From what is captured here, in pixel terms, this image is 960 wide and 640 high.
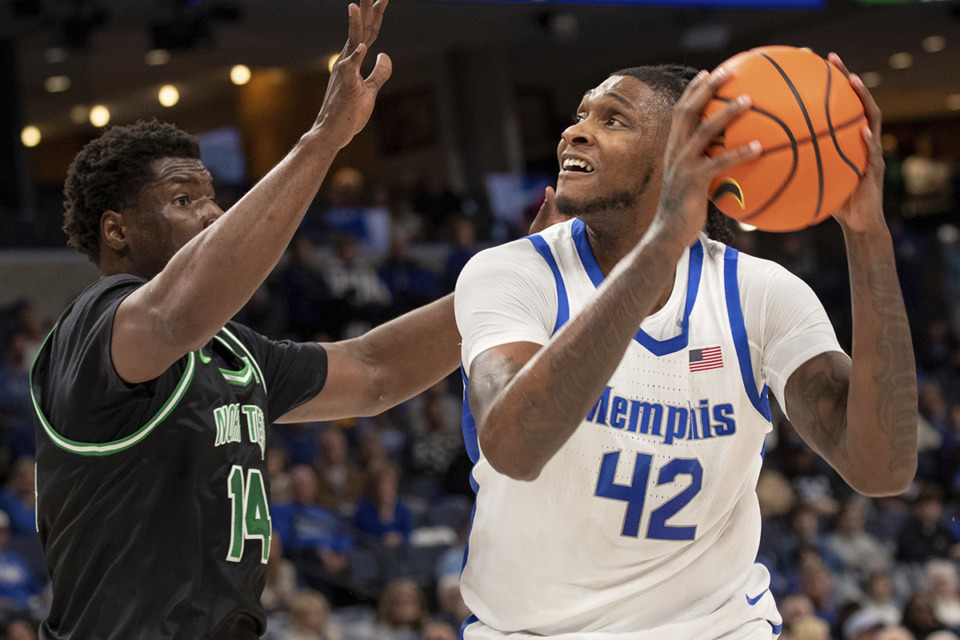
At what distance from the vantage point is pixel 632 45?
17.1 metres

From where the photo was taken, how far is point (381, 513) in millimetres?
9203

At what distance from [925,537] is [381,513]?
522cm

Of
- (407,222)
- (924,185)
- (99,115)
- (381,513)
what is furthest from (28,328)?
(924,185)

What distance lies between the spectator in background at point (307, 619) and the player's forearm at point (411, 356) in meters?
4.20

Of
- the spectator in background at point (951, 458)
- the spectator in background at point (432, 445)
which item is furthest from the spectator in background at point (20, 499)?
the spectator in background at point (951, 458)

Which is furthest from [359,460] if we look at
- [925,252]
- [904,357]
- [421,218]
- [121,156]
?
[925,252]

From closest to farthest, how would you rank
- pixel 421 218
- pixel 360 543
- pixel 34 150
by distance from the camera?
pixel 360 543, pixel 421 218, pixel 34 150

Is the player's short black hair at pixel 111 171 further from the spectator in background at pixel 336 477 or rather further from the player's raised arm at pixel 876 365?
the spectator in background at pixel 336 477

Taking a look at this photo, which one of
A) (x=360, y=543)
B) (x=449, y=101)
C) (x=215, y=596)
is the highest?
(x=215, y=596)

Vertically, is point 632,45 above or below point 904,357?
below

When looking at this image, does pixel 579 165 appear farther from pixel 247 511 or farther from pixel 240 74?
pixel 240 74

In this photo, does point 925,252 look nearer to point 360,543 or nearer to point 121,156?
point 360,543

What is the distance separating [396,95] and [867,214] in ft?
49.7

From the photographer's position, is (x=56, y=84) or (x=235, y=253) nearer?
(x=235, y=253)
